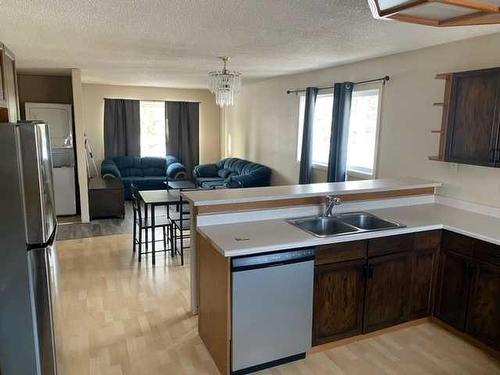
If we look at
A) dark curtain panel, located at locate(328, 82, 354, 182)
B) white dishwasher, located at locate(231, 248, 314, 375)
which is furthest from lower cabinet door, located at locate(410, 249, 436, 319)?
dark curtain panel, located at locate(328, 82, 354, 182)

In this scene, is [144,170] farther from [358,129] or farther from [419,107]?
[419,107]

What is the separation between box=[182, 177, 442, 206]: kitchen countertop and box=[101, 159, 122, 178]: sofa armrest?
469cm

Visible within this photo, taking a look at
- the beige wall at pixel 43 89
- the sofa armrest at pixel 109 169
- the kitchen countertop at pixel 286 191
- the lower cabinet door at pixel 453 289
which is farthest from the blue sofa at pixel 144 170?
the lower cabinet door at pixel 453 289

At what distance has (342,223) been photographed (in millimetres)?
3115

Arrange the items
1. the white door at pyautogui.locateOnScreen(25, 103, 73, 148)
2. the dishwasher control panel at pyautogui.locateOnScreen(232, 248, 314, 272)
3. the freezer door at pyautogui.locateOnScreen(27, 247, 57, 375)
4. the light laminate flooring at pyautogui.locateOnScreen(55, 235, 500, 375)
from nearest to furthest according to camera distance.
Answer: the freezer door at pyautogui.locateOnScreen(27, 247, 57, 375) < the dishwasher control panel at pyautogui.locateOnScreen(232, 248, 314, 272) < the light laminate flooring at pyautogui.locateOnScreen(55, 235, 500, 375) < the white door at pyautogui.locateOnScreen(25, 103, 73, 148)

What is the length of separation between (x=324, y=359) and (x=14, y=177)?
7.46 ft

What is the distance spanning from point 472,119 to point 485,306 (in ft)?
4.73

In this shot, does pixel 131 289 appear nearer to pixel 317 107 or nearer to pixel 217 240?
pixel 217 240

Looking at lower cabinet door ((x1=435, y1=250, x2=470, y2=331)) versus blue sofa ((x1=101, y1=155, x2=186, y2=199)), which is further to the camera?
blue sofa ((x1=101, y1=155, x2=186, y2=199))

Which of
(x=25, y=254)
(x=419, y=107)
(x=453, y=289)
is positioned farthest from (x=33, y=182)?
(x=419, y=107)

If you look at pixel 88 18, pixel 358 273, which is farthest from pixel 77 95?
pixel 358 273

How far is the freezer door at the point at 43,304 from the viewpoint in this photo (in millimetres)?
1940

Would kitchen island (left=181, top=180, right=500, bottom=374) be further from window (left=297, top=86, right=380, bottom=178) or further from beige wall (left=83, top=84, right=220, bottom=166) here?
beige wall (left=83, top=84, right=220, bottom=166)

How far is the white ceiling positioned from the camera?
2.47m
